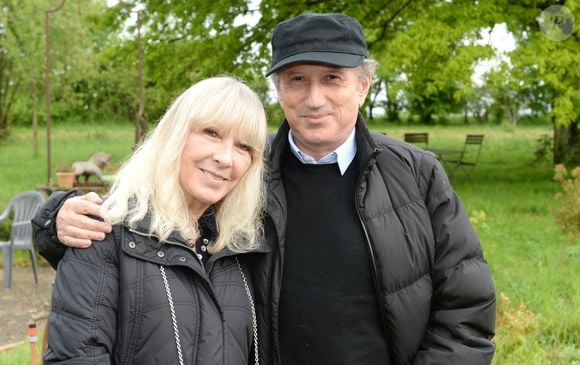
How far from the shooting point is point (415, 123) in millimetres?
46938

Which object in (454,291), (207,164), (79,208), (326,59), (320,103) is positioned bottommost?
(454,291)

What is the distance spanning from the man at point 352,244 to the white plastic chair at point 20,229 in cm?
672

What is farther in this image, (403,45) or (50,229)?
(403,45)

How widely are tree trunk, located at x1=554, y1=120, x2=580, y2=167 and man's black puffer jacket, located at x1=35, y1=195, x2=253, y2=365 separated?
15.4 metres

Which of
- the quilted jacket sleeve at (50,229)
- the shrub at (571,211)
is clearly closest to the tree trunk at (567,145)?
the shrub at (571,211)

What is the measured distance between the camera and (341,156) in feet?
7.47

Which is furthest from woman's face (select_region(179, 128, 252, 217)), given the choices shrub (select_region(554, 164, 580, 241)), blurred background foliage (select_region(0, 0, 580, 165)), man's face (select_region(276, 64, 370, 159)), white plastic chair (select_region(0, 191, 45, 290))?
white plastic chair (select_region(0, 191, 45, 290))

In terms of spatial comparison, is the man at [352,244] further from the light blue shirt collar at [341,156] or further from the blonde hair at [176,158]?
the blonde hair at [176,158]

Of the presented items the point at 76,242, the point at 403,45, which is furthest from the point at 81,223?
the point at 403,45

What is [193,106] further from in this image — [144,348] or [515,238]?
[515,238]

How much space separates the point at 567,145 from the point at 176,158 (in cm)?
1573

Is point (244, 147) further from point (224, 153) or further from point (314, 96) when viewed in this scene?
point (314, 96)

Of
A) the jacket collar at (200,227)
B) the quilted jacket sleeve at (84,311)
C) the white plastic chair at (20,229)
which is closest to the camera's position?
the quilted jacket sleeve at (84,311)

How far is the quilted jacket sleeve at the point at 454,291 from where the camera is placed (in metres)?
2.15
